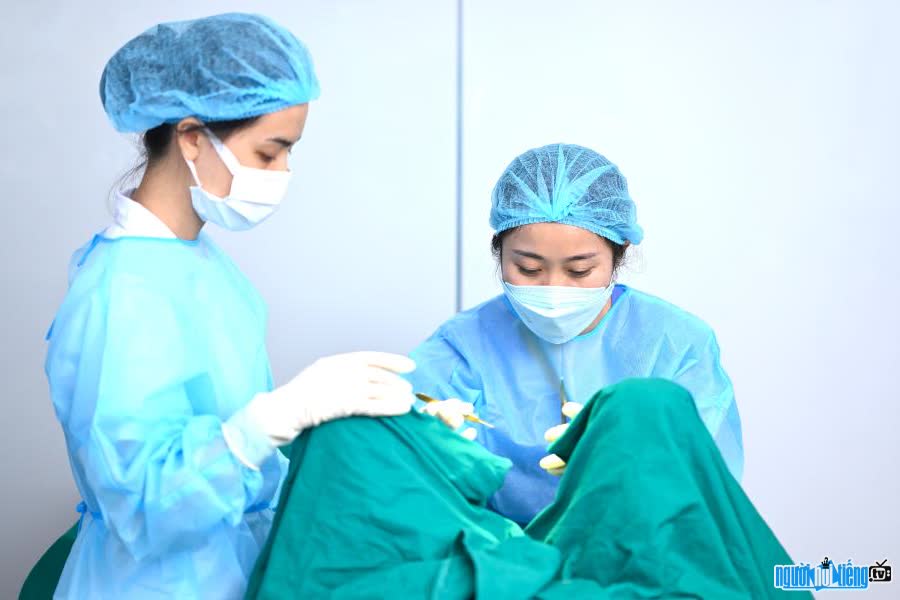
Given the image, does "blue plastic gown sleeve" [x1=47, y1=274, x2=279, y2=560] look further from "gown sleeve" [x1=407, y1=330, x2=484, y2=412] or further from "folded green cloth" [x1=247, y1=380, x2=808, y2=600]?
"gown sleeve" [x1=407, y1=330, x2=484, y2=412]

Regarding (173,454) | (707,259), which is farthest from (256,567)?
(707,259)

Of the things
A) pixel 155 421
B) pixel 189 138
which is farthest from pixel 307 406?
pixel 189 138

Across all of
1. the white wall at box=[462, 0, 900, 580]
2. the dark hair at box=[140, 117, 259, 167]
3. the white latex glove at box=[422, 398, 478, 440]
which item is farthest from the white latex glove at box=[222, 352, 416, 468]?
the white wall at box=[462, 0, 900, 580]

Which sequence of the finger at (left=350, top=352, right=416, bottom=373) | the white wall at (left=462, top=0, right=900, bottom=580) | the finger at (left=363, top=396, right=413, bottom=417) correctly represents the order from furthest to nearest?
the white wall at (left=462, top=0, right=900, bottom=580)
the finger at (left=350, top=352, right=416, bottom=373)
the finger at (left=363, top=396, right=413, bottom=417)

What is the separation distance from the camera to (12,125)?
245 cm

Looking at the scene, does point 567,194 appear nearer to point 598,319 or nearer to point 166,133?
point 598,319

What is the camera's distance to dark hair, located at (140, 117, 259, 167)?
1.52 m

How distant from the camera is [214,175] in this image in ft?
5.02

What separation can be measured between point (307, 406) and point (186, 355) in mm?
216

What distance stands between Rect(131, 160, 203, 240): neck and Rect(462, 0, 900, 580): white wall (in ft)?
4.10

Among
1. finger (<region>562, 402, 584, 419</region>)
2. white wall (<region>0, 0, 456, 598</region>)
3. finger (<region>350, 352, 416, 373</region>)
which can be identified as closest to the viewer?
finger (<region>350, 352, 416, 373</region>)

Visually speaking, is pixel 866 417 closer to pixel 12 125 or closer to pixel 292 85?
pixel 292 85

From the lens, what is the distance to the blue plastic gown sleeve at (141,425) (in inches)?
54.1

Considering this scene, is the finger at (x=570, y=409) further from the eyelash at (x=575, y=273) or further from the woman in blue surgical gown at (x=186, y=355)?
the woman in blue surgical gown at (x=186, y=355)
